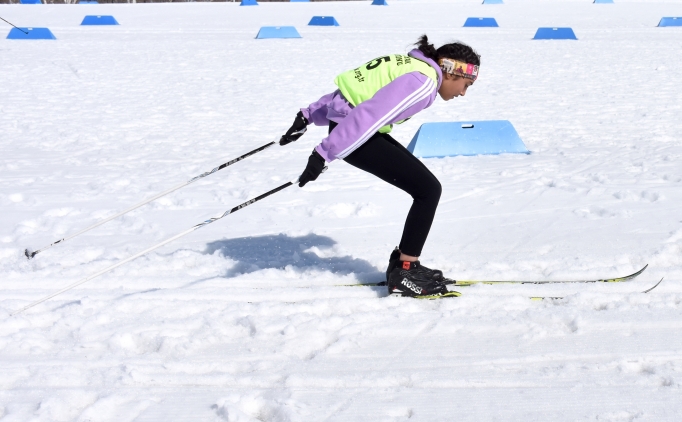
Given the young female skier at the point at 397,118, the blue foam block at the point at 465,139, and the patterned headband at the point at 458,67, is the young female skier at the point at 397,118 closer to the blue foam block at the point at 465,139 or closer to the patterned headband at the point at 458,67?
the patterned headband at the point at 458,67

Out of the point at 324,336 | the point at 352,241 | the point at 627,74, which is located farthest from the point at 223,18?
the point at 324,336

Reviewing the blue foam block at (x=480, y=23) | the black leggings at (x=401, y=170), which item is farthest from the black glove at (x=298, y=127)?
the blue foam block at (x=480, y=23)

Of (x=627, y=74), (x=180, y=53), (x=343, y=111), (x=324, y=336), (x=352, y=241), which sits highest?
(x=343, y=111)

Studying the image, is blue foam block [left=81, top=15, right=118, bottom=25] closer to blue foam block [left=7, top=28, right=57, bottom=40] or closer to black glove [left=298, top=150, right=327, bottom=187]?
blue foam block [left=7, top=28, right=57, bottom=40]

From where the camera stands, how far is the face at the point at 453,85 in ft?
11.4

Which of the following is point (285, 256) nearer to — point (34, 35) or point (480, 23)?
point (34, 35)

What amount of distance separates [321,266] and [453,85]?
4.71ft

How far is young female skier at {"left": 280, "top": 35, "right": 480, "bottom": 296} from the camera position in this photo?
3.27 meters

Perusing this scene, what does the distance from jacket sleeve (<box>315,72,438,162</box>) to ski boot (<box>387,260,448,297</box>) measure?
793 millimetres

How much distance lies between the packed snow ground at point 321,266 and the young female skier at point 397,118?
0.21 metres

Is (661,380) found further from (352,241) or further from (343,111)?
(352,241)

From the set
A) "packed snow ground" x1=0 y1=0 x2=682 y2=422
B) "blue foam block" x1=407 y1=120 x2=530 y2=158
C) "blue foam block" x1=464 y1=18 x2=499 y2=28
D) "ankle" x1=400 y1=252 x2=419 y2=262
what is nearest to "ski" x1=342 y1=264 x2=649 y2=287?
"packed snow ground" x1=0 y1=0 x2=682 y2=422

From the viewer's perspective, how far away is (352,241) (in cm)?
481

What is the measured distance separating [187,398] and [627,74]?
36.7 ft
